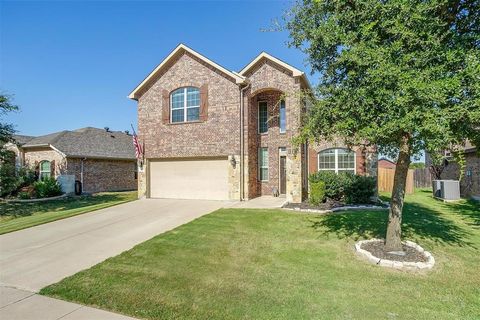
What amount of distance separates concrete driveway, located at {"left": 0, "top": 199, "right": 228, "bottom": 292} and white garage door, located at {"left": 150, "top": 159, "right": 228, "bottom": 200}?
1.94 metres

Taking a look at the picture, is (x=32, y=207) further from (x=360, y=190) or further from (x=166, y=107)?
(x=360, y=190)

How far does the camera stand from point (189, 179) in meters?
15.3

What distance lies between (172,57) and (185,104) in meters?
2.73

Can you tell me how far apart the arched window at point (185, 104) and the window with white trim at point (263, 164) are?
160 inches

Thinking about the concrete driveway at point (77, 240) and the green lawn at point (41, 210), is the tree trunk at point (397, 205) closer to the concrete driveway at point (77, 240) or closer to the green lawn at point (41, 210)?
the concrete driveway at point (77, 240)

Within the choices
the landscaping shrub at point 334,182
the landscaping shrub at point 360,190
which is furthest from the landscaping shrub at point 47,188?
the landscaping shrub at point 360,190

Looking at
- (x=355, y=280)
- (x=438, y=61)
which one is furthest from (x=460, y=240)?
(x=438, y=61)

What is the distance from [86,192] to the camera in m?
21.0

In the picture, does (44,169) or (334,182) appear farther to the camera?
(44,169)

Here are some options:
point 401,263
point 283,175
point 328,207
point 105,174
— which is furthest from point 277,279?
point 105,174

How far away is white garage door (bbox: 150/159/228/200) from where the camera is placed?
14592 millimetres

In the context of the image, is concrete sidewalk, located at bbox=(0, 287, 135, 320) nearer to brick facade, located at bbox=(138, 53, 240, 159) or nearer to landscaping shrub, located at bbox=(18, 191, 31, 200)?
brick facade, located at bbox=(138, 53, 240, 159)

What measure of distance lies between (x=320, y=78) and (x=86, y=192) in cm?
2027

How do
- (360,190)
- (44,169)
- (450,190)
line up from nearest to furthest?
(360,190), (450,190), (44,169)
